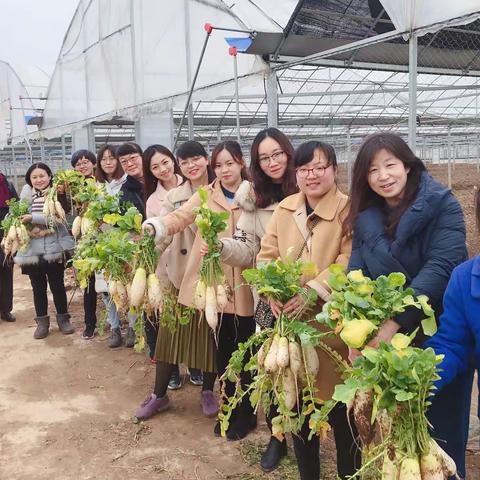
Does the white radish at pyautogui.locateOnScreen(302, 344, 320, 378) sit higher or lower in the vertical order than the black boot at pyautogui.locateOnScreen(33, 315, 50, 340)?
higher

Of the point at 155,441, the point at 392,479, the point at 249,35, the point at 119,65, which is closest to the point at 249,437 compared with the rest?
Result: the point at 155,441

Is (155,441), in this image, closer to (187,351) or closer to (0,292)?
(187,351)

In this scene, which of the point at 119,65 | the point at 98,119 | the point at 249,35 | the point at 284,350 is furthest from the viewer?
the point at 98,119

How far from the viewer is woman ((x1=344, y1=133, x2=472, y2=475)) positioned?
169cm

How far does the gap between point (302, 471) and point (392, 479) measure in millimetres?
999

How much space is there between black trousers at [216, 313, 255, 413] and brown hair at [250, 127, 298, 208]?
0.67 meters

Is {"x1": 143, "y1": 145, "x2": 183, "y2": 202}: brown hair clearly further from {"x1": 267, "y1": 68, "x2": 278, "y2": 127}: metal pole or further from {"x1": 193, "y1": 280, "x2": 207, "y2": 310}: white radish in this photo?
{"x1": 267, "y1": 68, "x2": 278, "y2": 127}: metal pole

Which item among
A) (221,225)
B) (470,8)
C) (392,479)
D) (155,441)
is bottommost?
(155,441)

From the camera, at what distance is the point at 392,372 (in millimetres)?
1159

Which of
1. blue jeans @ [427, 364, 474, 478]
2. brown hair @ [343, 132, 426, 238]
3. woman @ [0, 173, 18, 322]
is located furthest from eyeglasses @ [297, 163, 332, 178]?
woman @ [0, 173, 18, 322]

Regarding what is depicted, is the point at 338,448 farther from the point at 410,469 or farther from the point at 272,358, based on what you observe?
the point at 410,469

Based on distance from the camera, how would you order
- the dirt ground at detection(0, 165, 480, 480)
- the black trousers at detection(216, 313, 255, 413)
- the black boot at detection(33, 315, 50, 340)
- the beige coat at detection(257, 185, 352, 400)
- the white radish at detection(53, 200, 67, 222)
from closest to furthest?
the beige coat at detection(257, 185, 352, 400) < the dirt ground at detection(0, 165, 480, 480) < the black trousers at detection(216, 313, 255, 413) < the white radish at detection(53, 200, 67, 222) < the black boot at detection(33, 315, 50, 340)

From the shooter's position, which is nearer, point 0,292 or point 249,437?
point 249,437

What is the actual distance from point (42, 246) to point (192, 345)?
223 centimetres
